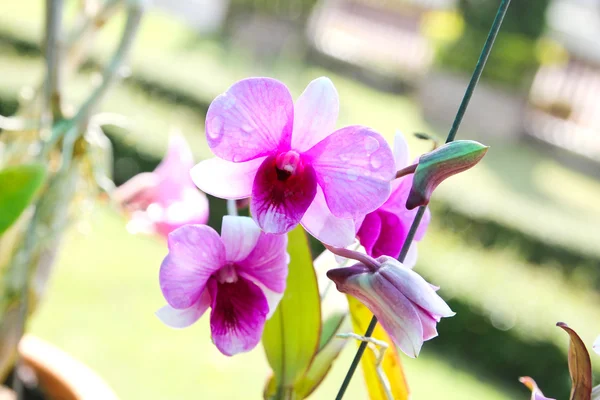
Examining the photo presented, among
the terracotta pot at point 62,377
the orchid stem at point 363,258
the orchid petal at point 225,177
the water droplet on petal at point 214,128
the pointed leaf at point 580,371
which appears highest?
the water droplet on petal at point 214,128

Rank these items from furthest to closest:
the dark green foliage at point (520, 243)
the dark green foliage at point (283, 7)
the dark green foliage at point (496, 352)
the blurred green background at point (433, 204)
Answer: the dark green foliage at point (283, 7)
the dark green foliage at point (520, 243)
the dark green foliage at point (496, 352)
the blurred green background at point (433, 204)

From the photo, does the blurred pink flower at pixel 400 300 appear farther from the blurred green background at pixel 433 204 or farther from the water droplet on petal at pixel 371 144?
the blurred green background at pixel 433 204

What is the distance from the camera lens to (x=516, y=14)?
7.14m

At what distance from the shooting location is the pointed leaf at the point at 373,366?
543mm

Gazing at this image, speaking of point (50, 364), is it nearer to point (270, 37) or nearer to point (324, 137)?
point (324, 137)

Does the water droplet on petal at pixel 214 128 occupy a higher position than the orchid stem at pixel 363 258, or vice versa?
the water droplet on petal at pixel 214 128

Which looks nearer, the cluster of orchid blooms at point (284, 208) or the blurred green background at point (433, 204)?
the cluster of orchid blooms at point (284, 208)

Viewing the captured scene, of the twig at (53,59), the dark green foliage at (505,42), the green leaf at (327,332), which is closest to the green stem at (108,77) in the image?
the twig at (53,59)

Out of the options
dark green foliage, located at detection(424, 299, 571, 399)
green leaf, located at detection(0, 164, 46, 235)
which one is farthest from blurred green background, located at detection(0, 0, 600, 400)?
green leaf, located at detection(0, 164, 46, 235)

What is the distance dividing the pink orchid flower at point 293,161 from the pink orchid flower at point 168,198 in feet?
0.73

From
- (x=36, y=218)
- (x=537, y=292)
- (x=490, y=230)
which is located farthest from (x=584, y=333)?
(x=36, y=218)

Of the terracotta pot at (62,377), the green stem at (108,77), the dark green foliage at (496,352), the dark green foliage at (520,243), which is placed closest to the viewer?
the green stem at (108,77)

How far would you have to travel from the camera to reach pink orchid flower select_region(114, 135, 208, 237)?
66cm

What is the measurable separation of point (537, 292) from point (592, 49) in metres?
8.02
